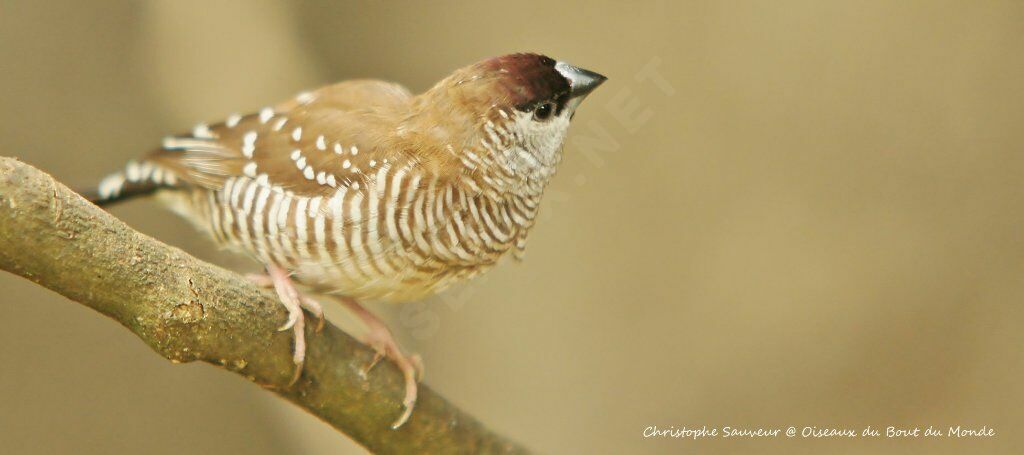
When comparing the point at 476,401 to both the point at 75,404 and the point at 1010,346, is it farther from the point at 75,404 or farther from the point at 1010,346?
the point at 1010,346

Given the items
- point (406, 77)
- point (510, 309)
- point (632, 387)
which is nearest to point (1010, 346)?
point (632, 387)

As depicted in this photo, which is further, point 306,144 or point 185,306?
point 306,144

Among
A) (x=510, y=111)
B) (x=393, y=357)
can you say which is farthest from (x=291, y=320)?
(x=510, y=111)

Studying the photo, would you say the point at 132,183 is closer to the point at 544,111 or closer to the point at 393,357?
the point at 393,357

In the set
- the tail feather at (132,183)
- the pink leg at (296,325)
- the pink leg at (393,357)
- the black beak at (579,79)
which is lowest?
the pink leg at (393,357)

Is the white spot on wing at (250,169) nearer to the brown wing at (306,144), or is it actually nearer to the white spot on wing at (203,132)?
the brown wing at (306,144)

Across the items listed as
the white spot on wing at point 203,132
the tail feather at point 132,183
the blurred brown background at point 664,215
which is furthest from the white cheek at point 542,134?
the blurred brown background at point 664,215
